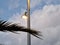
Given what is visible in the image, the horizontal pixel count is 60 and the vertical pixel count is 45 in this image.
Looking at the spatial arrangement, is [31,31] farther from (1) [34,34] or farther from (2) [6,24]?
(2) [6,24]

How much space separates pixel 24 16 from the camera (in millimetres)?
13758

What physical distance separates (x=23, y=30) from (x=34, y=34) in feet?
0.78

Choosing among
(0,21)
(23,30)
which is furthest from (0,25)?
(23,30)

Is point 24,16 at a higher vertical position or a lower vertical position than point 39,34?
lower

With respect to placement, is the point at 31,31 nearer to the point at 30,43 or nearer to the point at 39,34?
the point at 39,34

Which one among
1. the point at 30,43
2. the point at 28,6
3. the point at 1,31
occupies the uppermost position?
the point at 1,31

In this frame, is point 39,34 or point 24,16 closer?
point 39,34

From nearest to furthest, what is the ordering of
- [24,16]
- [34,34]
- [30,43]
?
1. [34,34]
2. [30,43]
3. [24,16]

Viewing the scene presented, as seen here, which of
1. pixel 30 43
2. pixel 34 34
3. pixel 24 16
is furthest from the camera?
pixel 24 16

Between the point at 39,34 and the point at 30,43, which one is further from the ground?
the point at 39,34

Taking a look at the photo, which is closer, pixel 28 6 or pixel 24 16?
pixel 28 6

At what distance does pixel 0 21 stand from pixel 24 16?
10119 millimetres

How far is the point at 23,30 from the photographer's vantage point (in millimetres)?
3703

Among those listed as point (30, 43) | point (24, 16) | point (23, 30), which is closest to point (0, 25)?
point (23, 30)
